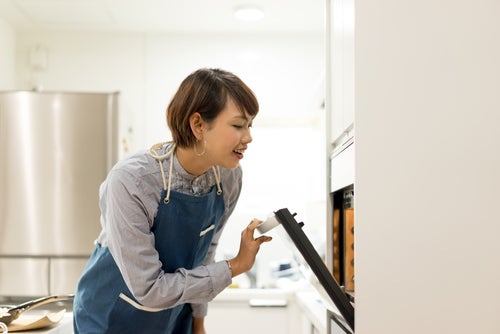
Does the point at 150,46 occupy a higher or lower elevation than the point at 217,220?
higher

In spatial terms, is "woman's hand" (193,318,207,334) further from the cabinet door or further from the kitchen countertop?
the cabinet door

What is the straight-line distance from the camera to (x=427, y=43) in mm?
1269

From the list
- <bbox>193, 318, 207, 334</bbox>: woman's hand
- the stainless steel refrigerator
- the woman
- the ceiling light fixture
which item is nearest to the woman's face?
the woman

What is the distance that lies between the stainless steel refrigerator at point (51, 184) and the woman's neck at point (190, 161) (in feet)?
5.82

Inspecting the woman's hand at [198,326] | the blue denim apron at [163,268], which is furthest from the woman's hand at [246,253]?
the woman's hand at [198,326]

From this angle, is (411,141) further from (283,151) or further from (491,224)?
(283,151)

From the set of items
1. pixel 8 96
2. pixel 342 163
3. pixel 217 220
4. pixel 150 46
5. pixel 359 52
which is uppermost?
pixel 150 46

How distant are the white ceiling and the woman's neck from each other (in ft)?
6.84

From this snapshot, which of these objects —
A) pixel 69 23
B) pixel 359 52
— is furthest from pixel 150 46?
pixel 359 52

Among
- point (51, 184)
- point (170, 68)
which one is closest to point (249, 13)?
point (170, 68)

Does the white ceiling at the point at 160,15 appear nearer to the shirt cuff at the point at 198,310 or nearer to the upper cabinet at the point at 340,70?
the upper cabinet at the point at 340,70

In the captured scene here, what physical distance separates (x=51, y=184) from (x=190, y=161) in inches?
74.8

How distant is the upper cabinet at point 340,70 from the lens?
1.49 m

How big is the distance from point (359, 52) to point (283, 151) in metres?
2.89
